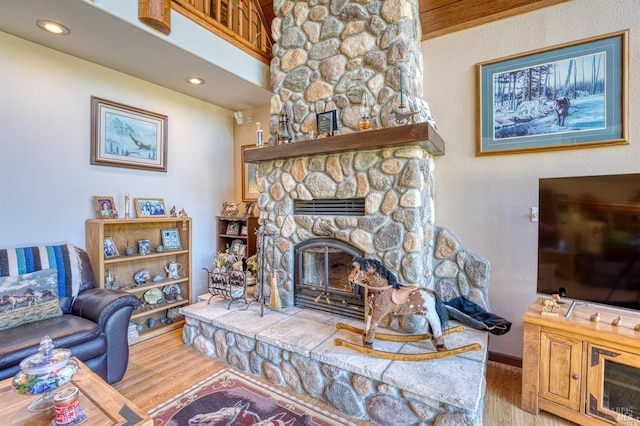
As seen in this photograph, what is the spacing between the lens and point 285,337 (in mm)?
2219

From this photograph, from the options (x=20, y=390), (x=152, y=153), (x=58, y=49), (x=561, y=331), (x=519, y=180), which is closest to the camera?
(x=20, y=390)

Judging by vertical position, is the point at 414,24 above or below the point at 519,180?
above

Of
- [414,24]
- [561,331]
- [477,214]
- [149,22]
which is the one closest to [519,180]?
[477,214]

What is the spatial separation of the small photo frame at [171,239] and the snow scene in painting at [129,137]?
825 mm

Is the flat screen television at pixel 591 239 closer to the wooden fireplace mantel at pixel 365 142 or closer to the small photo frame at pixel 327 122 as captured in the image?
the wooden fireplace mantel at pixel 365 142

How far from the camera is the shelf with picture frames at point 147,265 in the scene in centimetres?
276

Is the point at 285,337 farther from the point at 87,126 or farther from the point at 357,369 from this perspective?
the point at 87,126

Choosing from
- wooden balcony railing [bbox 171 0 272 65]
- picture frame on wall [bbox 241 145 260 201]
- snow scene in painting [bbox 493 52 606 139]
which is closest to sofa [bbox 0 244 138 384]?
picture frame on wall [bbox 241 145 260 201]

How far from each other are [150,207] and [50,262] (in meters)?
1.02

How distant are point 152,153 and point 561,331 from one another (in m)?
3.89

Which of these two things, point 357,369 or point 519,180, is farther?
point 519,180

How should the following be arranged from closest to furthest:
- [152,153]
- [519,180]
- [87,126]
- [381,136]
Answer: [381,136], [519,180], [87,126], [152,153]

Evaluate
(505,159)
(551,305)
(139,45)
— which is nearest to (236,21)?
(139,45)

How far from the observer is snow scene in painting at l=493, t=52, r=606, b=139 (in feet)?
7.02
